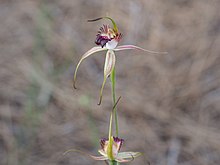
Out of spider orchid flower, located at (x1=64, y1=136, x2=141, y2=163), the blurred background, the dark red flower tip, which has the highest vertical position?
the blurred background

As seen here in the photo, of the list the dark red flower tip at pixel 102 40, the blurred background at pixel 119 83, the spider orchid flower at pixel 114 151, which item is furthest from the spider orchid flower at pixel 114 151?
the blurred background at pixel 119 83

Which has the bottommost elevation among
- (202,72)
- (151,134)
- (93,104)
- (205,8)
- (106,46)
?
(106,46)

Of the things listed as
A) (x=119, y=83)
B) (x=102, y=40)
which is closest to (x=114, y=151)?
(x=102, y=40)

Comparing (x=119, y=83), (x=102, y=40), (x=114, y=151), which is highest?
(x=119, y=83)

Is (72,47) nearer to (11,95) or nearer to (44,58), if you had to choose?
(44,58)

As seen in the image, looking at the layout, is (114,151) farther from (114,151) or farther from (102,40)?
(102,40)

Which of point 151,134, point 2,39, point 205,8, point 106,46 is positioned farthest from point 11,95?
point 106,46

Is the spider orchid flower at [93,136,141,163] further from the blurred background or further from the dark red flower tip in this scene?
the blurred background

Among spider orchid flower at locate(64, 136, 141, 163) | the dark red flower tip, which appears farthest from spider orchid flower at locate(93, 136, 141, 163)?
the dark red flower tip
